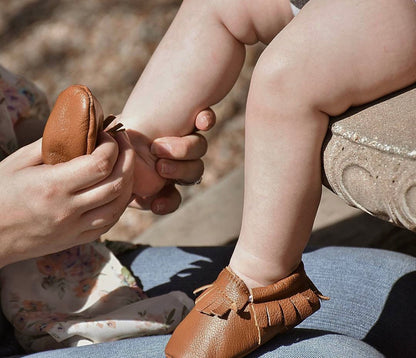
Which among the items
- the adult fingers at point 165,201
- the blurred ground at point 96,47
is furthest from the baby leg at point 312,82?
the blurred ground at point 96,47

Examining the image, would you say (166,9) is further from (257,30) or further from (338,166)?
(338,166)

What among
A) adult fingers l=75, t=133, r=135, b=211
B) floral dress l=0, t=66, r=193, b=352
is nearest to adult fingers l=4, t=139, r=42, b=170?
adult fingers l=75, t=133, r=135, b=211

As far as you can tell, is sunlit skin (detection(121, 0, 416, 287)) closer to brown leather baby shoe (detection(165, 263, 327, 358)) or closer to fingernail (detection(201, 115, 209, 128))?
brown leather baby shoe (detection(165, 263, 327, 358))

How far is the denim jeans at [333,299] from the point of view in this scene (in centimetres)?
105

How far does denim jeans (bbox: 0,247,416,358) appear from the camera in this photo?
105 cm

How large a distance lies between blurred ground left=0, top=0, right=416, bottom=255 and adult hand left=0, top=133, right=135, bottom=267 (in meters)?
1.81

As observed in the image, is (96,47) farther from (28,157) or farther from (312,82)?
(312,82)

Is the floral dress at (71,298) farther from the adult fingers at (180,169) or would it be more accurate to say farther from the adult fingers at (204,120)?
the adult fingers at (204,120)

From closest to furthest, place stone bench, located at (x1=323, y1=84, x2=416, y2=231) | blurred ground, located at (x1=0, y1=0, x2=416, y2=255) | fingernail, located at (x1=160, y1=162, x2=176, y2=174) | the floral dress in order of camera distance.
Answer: stone bench, located at (x1=323, y1=84, x2=416, y2=231)
the floral dress
fingernail, located at (x1=160, y1=162, x2=176, y2=174)
blurred ground, located at (x1=0, y1=0, x2=416, y2=255)

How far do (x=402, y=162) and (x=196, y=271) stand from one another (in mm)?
723

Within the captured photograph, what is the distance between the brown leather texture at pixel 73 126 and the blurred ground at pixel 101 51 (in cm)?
185

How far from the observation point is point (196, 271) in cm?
140

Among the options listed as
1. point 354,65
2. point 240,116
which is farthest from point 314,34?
point 240,116

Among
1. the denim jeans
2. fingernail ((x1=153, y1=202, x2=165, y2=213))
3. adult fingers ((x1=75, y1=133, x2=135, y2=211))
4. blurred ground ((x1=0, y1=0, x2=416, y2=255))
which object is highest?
adult fingers ((x1=75, y1=133, x2=135, y2=211))
